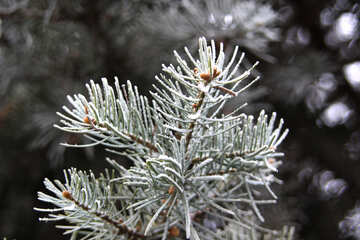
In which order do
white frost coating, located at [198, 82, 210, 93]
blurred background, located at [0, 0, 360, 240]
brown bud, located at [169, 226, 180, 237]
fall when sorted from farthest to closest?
blurred background, located at [0, 0, 360, 240] → brown bud, located at [169, 226, 180, 237] → white frost coating, located at [198, 82, 210, 93]

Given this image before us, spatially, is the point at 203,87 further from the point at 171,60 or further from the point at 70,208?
the point at 171,60

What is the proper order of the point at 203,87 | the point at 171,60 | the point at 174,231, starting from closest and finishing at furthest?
the point at 203,87 < the point at 174,231 < the point at 171,60

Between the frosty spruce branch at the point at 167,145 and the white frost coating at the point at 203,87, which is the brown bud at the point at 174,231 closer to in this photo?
the frosty spruce branch at the point at 167,145

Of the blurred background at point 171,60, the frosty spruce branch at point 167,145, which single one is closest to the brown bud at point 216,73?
the frosty spruce branch at point 167,145

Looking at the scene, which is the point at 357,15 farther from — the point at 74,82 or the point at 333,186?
the point at 74,82

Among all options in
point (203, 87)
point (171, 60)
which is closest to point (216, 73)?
point (203, 87)

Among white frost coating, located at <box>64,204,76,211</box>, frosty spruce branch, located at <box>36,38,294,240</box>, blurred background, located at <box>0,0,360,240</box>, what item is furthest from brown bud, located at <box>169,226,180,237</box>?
blurred background, located at <box>0,0,360,240</box>

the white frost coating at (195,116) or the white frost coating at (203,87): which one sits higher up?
the white frost coating at (203,87)

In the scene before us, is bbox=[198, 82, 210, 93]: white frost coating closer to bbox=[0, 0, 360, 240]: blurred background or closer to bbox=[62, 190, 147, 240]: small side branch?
bbox=[62, 190, 147, 240]: small side branch

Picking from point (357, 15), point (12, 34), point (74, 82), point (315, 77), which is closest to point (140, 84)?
point (74, 82)
